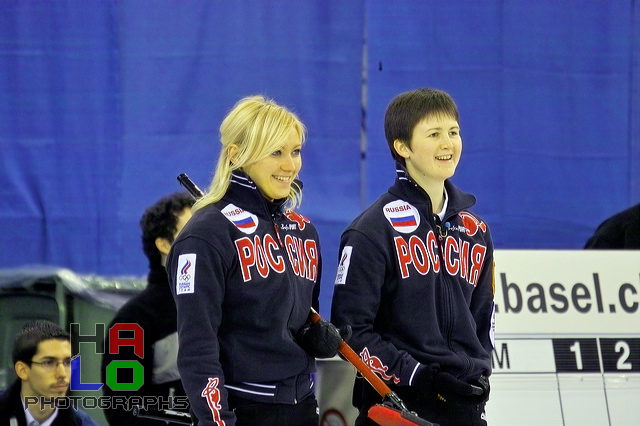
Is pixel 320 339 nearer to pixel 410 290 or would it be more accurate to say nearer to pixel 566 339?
pixel 410 290

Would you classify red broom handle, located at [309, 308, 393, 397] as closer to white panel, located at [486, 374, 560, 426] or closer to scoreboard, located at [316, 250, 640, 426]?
scoreboard, located at [316, 250, 640, 426]

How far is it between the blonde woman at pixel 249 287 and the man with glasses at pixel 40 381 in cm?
125

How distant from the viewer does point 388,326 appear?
8.24ft

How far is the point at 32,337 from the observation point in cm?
334

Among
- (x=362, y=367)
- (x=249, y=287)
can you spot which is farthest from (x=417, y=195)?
(x=249, y=287)

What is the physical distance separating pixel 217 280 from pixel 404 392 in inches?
26.1

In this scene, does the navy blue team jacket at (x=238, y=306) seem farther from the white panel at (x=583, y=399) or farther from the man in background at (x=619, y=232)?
the man in background at (x=619, y=232)

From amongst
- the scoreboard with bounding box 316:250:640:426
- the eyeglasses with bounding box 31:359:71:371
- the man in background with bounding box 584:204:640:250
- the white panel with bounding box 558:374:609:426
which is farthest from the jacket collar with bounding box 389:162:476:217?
the man in background with bounding box 584:204:640:250

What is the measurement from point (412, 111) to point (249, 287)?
0.76 m

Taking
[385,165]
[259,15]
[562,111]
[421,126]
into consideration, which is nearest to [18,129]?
[259,15]

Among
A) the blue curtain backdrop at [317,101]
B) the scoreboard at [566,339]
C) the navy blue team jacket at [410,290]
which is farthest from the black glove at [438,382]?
the blue curtain backdrop at [317,101]

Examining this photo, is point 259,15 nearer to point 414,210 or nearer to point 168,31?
point 168,31

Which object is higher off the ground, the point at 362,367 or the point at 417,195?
the point at 417,195

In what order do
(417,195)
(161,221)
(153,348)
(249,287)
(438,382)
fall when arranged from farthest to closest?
(161,221), (153,348), (417,195), (438,382), (249,287)
